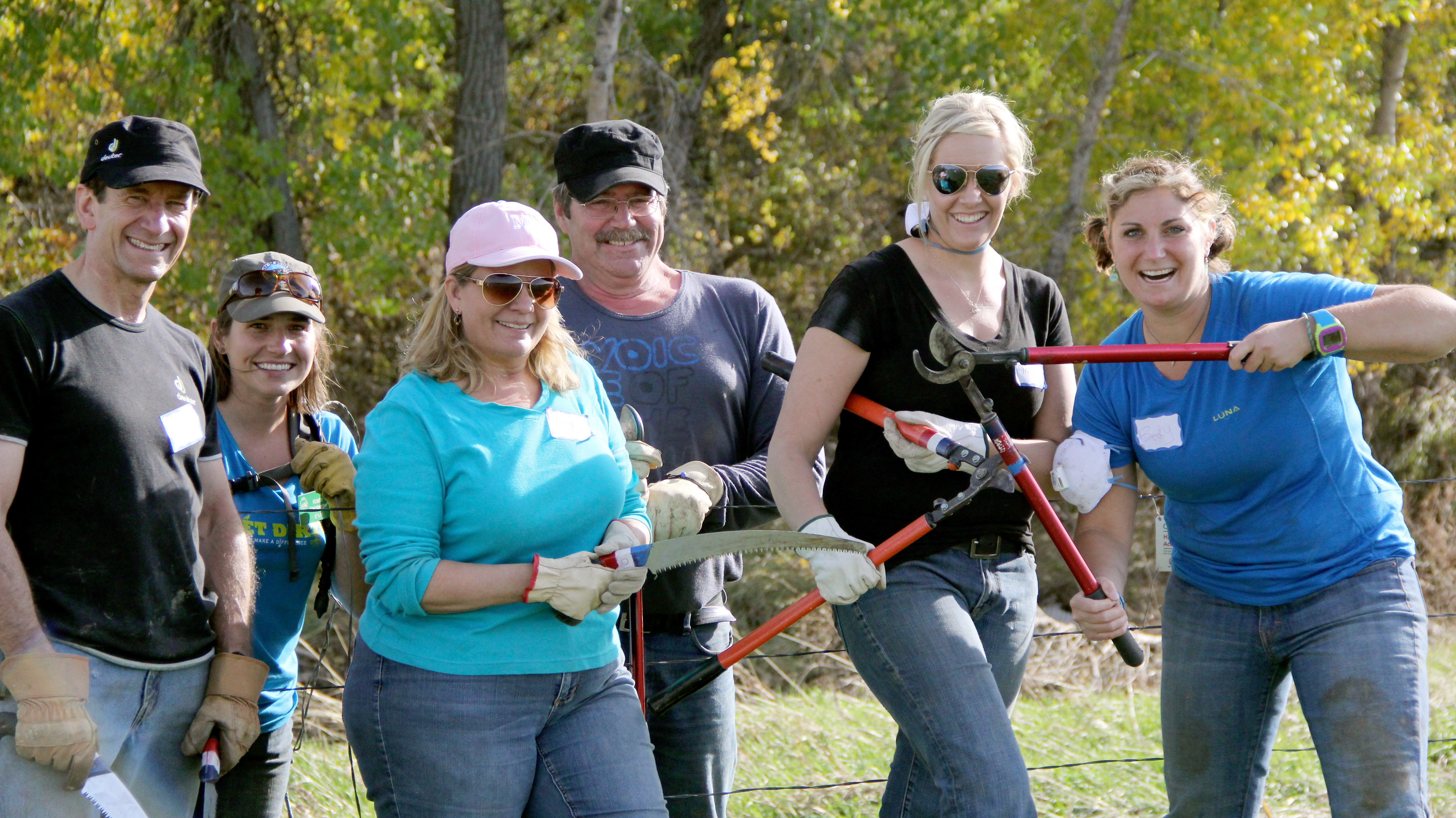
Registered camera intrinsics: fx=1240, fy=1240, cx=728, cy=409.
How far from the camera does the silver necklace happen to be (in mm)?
2980

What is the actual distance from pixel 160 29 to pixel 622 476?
11853 mm

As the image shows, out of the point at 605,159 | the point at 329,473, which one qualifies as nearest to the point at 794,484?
the point at 605,159

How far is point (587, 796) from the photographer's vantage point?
2465 millimetres

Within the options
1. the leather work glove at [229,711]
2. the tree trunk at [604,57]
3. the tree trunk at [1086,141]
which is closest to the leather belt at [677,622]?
the leather work glove at [229,711]

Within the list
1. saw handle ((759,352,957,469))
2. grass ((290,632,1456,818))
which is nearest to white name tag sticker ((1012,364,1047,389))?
saw handle ((759,352,957,469))

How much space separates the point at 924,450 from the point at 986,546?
0.30 m

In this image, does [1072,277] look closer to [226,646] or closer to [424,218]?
[424,218]

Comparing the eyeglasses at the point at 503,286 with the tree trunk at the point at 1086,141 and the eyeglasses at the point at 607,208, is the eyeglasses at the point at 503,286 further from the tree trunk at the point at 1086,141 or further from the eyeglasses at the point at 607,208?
the tree trunk at the point at 1086,141

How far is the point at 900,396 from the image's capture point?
2.91 meters

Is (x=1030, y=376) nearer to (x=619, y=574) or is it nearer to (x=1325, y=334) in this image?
(x=1325, y=334)

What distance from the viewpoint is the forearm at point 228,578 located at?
114 inches

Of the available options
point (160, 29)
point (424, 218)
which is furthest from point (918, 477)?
point (160, 29)

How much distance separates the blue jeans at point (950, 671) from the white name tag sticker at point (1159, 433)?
16.4 inches

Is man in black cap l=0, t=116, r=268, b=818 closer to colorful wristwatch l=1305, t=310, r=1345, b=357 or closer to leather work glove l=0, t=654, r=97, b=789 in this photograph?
leather work glove l=0, t=654, r=97, b=789
